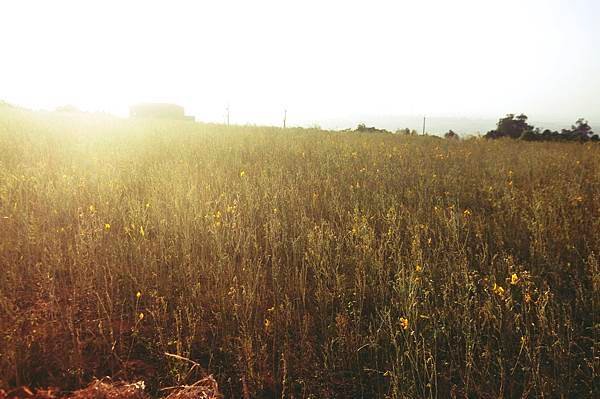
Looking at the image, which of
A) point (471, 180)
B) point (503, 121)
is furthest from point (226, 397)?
point (503, 121)

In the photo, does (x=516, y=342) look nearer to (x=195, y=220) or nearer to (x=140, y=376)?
(x=140, y=376)

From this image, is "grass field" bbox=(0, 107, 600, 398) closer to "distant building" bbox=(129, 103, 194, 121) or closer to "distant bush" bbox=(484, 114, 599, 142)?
"distant bush" bbox=(484, 114, 599, 142)

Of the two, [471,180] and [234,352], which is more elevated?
[471,180]

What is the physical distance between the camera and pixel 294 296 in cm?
262

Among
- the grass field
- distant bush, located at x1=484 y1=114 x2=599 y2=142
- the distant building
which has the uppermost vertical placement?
the distant building

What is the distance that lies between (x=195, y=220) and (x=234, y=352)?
171 centimetres

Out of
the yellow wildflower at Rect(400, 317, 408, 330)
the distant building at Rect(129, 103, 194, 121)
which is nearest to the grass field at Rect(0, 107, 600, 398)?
the yellow wildflower at Rect(400, 317, 408, 330)

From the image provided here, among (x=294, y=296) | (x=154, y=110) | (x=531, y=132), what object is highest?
(x=154, y=110)

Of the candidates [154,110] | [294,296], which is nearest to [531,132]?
[294,296]

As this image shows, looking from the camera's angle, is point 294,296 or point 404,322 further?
point 294,296

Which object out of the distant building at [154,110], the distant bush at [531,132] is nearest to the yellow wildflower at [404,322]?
the distant bush at [531,132]

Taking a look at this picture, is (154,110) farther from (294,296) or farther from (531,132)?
(294,296)

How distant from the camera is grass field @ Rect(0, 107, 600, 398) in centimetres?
190

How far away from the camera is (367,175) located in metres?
6.04
